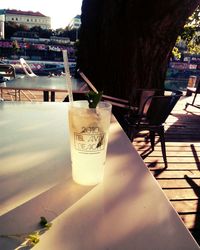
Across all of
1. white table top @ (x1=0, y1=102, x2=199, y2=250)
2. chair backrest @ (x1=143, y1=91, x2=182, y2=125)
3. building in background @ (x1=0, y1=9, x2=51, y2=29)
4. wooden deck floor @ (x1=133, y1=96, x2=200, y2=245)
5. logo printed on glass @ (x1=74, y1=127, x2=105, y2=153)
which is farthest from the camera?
building in background @ (x1=0, y1=9, x2=51, y2=29)

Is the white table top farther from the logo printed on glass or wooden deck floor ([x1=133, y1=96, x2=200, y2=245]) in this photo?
wooden deck floor ([x1=133, y1=96, x2=200, y2=245])

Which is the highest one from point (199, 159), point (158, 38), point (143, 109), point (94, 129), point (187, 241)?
point (158, 38)

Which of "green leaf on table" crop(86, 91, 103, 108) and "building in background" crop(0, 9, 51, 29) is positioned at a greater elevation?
"building in background" crop(0, 9, 51, 29)

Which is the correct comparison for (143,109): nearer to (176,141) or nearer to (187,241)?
(176,141)

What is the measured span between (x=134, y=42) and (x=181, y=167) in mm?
1826

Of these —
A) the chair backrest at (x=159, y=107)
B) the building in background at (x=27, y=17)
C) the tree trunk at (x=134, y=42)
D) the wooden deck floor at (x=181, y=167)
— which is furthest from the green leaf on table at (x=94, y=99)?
the building in background at (x=27, y=17)

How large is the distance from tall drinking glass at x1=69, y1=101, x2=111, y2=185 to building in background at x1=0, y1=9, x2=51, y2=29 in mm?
91805

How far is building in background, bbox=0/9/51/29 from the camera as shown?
285ft

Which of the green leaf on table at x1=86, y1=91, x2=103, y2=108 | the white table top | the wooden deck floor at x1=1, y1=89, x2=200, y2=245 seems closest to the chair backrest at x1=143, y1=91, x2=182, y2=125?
the wooden deck floor at x1=1, y1=89, x2=200, y2=245

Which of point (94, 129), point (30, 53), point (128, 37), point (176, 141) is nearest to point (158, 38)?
point (128, 37)

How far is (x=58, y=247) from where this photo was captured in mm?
478

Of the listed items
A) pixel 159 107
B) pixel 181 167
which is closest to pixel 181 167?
pixel 181 167

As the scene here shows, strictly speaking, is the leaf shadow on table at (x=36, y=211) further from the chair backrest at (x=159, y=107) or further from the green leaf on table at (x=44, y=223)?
the chair backrest at (x=159, y=107)

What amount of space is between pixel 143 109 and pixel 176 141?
1.36 m
